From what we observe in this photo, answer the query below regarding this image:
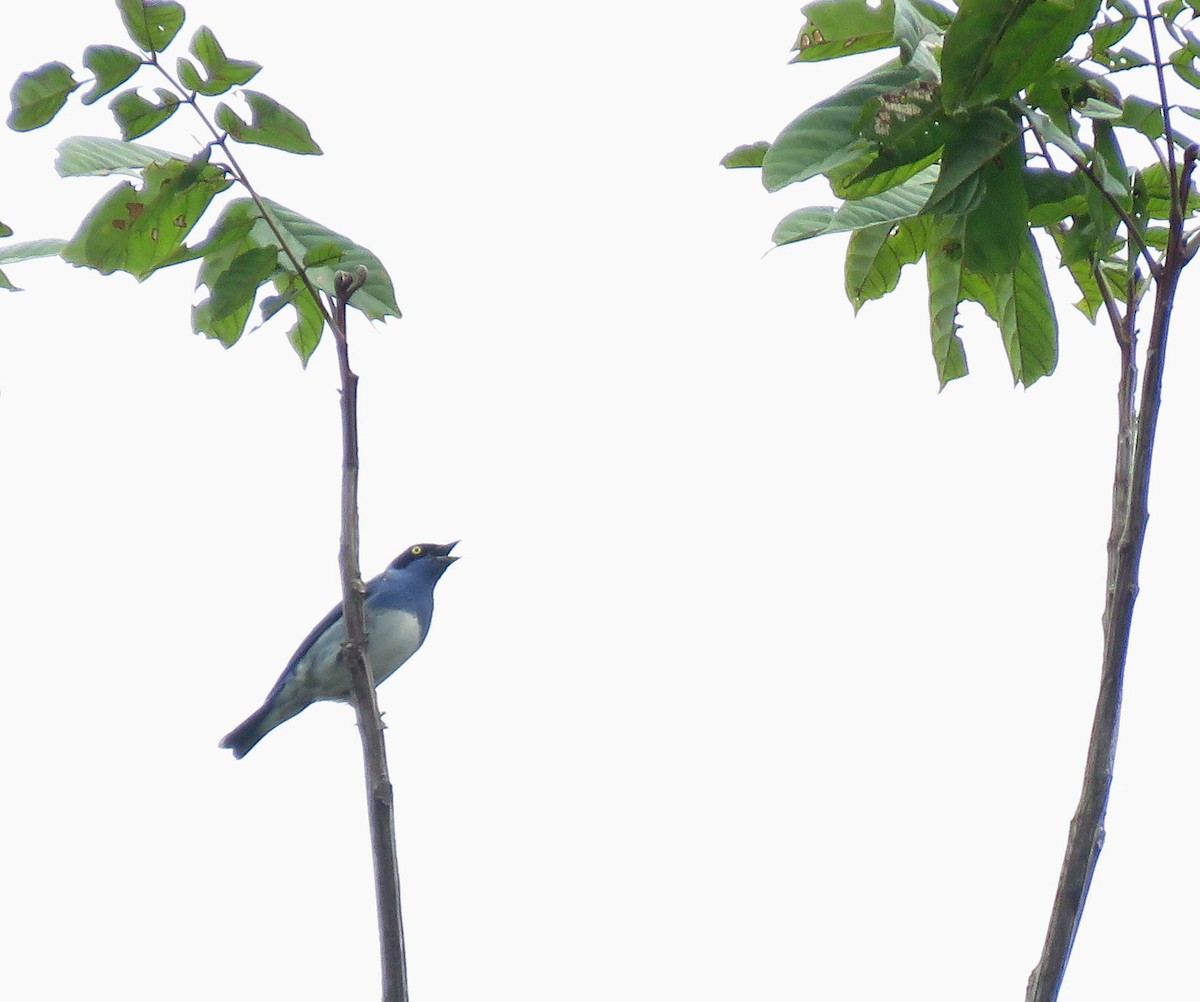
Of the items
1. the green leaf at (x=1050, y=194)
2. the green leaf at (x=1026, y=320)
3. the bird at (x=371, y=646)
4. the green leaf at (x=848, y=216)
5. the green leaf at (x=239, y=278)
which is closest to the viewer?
the green leaf at (x=1050, y=194)

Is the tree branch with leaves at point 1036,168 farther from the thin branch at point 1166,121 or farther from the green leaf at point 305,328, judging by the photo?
the green leaf at point 305,328

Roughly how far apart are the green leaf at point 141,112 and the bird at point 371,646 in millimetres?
4199

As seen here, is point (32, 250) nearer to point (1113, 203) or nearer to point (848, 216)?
point (848, 216)

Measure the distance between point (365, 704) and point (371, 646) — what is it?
480 cm

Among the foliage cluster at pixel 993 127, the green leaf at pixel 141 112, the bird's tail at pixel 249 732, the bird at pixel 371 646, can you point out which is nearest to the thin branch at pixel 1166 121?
the foliage cluster at pixel 993 127

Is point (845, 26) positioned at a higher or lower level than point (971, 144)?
higher

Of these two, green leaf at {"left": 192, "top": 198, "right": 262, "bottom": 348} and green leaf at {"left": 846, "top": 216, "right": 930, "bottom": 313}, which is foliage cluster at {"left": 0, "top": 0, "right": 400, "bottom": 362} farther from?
green leaf at {"left": 846, "top": 216, "right": 930, "bottom": 313}

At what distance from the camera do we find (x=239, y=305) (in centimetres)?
270

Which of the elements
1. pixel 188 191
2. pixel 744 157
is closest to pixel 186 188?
pixel 188 191

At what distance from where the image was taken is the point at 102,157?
9.32 feet

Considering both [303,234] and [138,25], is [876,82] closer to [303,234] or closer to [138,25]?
[303,234]

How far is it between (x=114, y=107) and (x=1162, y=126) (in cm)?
187

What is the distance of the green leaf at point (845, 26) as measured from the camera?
233cm

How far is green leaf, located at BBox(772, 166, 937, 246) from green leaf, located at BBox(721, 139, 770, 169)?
0.43 feet
